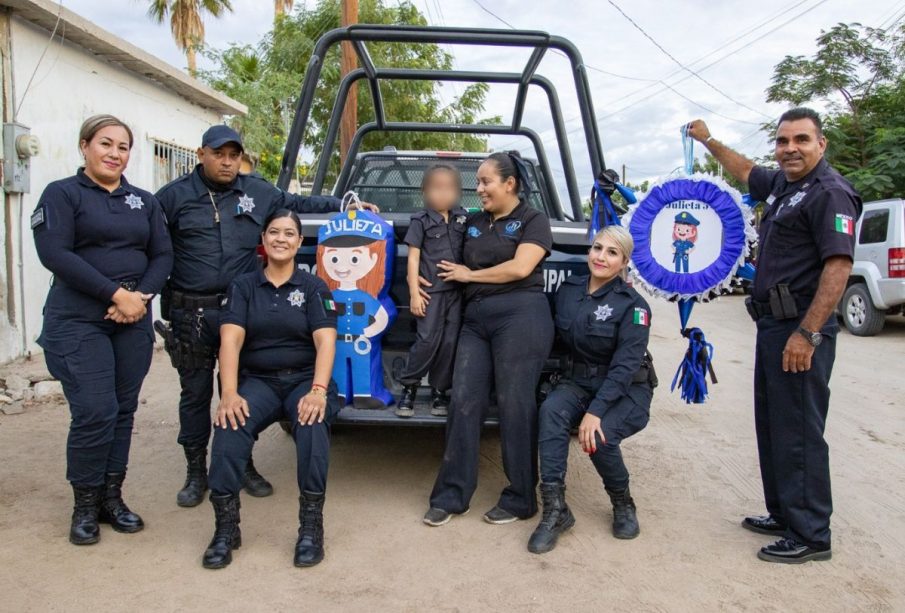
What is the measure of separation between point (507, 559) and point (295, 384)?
4.13 ft

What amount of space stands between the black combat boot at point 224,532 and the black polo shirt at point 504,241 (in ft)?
4.87

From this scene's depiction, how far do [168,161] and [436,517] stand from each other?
869 centimetres

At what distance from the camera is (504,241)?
12.0 feet

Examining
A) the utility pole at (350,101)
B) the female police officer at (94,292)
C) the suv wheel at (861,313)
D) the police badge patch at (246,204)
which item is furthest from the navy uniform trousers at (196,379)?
the suv wheel at (861,313)

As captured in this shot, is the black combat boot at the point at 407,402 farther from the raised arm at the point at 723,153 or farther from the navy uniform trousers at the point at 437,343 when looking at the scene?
the raised arm at the point at 723,153

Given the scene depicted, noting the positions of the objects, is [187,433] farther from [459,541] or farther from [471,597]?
[471,597]

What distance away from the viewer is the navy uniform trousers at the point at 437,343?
3699 millimetres

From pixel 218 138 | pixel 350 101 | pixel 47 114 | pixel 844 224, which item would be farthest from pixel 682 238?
pixel 350 101

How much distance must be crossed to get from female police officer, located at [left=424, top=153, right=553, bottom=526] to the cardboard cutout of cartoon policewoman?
359 mm

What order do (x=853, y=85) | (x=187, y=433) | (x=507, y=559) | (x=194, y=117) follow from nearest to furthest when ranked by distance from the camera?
(x=507, y=559) → (x=187, y=433) → (x=194, y=117) → (x=853, y=85)

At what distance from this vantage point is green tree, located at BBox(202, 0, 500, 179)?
53.4 ft

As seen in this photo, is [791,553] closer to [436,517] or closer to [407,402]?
[436,517]

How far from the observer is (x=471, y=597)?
2898 mm

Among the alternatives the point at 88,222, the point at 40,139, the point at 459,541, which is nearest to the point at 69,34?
the point at 40,139
